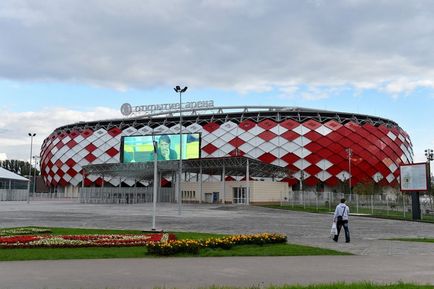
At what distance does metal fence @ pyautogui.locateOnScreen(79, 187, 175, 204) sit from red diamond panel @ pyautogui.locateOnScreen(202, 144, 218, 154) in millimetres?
31980

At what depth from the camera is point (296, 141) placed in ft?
324

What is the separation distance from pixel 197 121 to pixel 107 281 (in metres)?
99.1

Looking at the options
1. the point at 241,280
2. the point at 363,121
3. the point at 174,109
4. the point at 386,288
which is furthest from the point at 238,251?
the point at 363,121

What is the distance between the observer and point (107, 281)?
877cm

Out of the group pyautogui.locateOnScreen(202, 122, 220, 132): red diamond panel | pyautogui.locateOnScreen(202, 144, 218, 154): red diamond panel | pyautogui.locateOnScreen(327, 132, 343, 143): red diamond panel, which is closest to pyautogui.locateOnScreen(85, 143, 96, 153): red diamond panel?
pyautogui.locateOnScreen(202, 144, 218, 154): red diamond panel

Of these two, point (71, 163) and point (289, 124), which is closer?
point (289, 124)

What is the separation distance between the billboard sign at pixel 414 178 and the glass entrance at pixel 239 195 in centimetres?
3288

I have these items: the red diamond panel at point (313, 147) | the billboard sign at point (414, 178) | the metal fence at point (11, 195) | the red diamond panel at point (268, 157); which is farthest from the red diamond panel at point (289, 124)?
the billboard sign at point (414, 178)

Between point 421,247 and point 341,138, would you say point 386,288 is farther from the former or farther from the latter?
point 341,138

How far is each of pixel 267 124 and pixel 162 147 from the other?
1289 inches

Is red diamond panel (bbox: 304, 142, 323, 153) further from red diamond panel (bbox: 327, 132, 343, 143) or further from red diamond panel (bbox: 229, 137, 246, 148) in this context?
red diamond panel (bbox: 229, 137, 246, 148)

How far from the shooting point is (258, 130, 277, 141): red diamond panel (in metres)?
A: 99.7

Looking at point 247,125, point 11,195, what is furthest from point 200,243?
point 247,125

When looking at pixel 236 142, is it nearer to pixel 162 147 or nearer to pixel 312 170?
pixel 312 170
